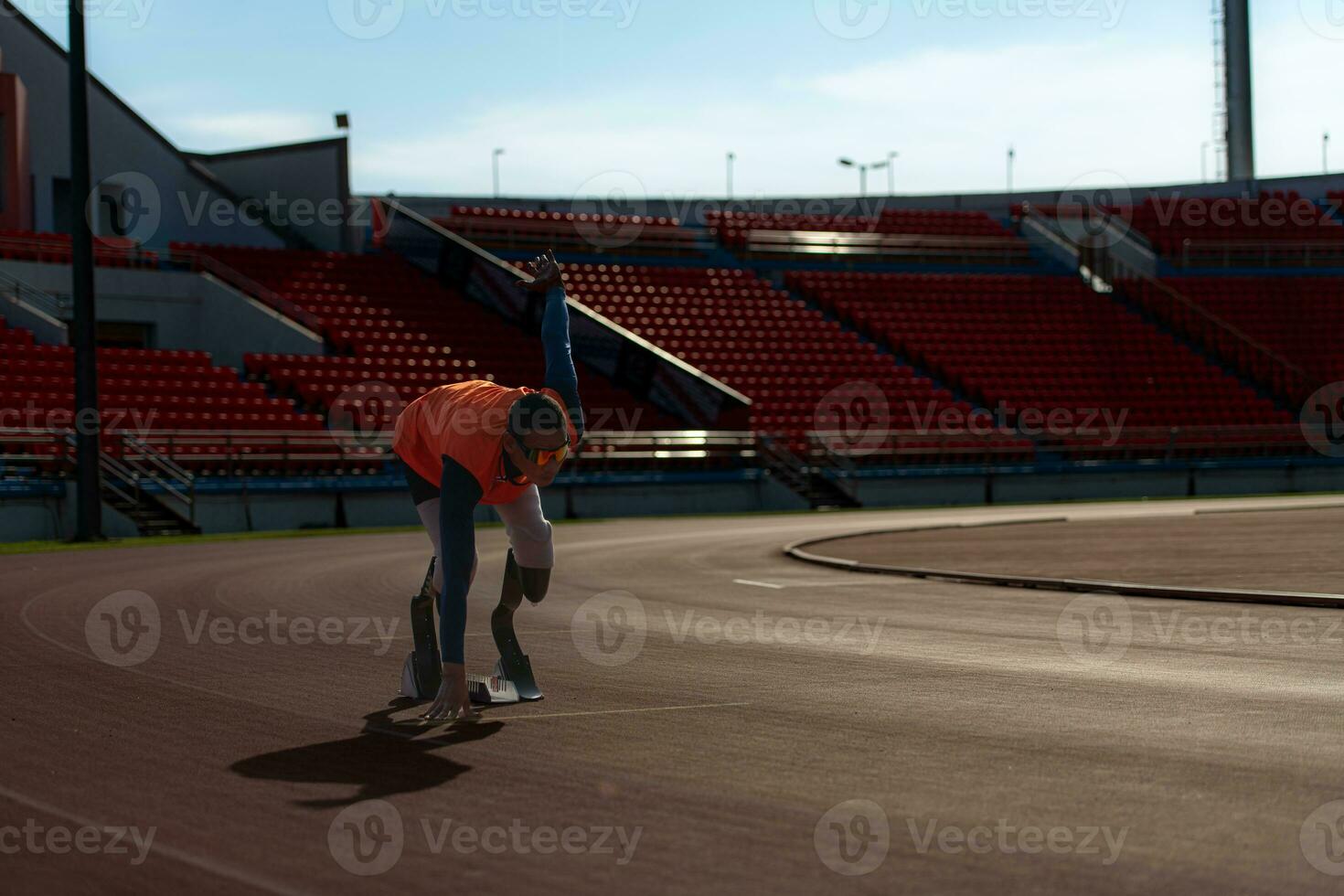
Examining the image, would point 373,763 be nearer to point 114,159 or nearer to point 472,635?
point 472,635

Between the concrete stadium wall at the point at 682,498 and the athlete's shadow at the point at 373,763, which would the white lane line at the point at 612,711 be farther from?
the concrete stadium wall at the point at 682,498

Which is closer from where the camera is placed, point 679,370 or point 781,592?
point 781,592

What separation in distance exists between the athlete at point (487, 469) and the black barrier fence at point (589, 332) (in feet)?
72.5

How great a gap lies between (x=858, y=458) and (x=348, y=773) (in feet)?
98.1

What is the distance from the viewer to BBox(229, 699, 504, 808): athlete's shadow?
18.5 ft

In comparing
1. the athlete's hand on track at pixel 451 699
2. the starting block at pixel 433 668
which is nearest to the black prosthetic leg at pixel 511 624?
the starting block at pixel 433 668

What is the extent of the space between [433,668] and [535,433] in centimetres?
167

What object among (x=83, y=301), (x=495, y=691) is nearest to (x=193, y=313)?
(x=83, y=301)

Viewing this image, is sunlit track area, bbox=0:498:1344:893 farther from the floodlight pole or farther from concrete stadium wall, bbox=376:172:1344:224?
concrete stadium wall, bbox=376:172:1344:224

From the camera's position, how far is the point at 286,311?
3466 cm

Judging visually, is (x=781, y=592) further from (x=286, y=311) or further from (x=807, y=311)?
(x=807, y=311)

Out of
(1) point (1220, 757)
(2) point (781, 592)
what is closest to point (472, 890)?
(1) point (1220, 757)

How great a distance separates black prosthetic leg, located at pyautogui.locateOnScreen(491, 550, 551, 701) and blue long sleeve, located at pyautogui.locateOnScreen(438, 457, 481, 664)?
2.37ft

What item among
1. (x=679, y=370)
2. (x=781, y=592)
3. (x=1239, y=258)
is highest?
(x=1239, y=258)
